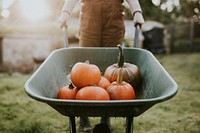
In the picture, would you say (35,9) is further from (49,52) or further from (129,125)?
(129,125)

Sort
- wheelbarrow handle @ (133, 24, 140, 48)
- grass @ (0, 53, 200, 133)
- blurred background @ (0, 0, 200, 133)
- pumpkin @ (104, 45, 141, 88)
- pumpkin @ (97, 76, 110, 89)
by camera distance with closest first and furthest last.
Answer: pumpkin @ (97, 76, 110, 89), pumpkin @ (104, 45, 141, 88), wheelbarrow handle @ (133, 24, 140, 48), grass @ (0, 53, 200, 133), blurred background @ (0, 0, 200, 133)

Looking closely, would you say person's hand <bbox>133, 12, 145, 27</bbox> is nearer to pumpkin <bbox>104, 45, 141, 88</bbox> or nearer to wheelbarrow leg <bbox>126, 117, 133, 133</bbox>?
pumpkin <bbox>104, 45, 141, 88</bbox>

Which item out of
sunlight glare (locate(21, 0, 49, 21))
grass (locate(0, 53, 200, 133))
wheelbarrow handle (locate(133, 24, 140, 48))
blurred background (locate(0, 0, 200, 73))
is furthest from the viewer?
sunlight glare (locate(21, 0, 49, 21))

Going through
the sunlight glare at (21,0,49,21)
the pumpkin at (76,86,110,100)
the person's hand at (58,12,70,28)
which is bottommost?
the sunlight glare at (21,0,49,21)

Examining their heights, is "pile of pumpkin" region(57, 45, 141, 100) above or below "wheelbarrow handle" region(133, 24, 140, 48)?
below

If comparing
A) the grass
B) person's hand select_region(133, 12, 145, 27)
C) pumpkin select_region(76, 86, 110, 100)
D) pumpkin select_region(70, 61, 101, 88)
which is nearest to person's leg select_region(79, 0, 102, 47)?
person's hand select_region(133, 12, 145, 27)

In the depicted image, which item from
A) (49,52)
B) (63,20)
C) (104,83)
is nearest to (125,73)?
(104,83)

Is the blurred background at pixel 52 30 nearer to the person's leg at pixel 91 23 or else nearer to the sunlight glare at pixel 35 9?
the sunlight glare at pixel 35 9

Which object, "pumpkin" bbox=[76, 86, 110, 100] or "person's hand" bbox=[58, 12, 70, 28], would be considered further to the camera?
"person's hand" bbox=[58, 12, 70, 28]

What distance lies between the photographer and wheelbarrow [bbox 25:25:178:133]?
137cm

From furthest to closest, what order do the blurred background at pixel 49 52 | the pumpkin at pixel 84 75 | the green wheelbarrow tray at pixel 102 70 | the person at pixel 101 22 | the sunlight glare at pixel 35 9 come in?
the sunlight glare at pixel 35 9 → the blurred background at pixel 49 52 → the person at pixel 101 22 → the pumpkin at pixel 84 75 → the green wheelbarrow tray at pixel 102 70

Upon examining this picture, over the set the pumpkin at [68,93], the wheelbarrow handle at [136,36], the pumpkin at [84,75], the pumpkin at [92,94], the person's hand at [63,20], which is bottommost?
the pumpkin at [68,93]

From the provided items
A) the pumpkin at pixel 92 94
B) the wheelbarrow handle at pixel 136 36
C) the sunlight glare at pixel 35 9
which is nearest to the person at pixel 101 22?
the wheelbarrow handle at pixel 136 36

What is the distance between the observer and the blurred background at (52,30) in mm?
6473
